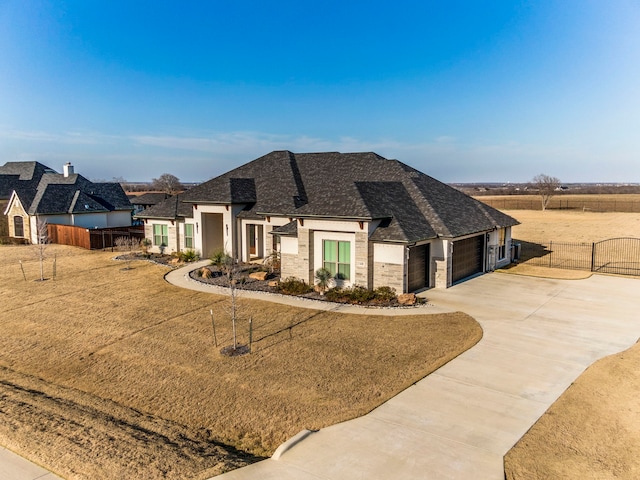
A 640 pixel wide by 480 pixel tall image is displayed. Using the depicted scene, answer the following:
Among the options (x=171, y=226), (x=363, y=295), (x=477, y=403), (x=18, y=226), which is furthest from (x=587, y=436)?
(x=18, y=226)

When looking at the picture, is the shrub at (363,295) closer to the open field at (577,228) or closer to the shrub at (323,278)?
the shrub at (323,278)

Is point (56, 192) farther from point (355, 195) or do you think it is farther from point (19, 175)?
point (355, 195)

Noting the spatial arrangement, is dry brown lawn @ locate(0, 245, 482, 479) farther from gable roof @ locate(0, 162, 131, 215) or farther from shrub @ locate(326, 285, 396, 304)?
gable roof @ locate(0, 162, 131, 215)

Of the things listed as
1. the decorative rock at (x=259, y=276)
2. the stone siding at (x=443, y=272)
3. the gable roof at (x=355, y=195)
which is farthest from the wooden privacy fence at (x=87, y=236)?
the stone siding at (x=443, y=272)

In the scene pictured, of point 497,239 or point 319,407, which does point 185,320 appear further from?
point 497,239

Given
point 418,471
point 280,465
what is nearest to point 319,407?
→ point 280,465
